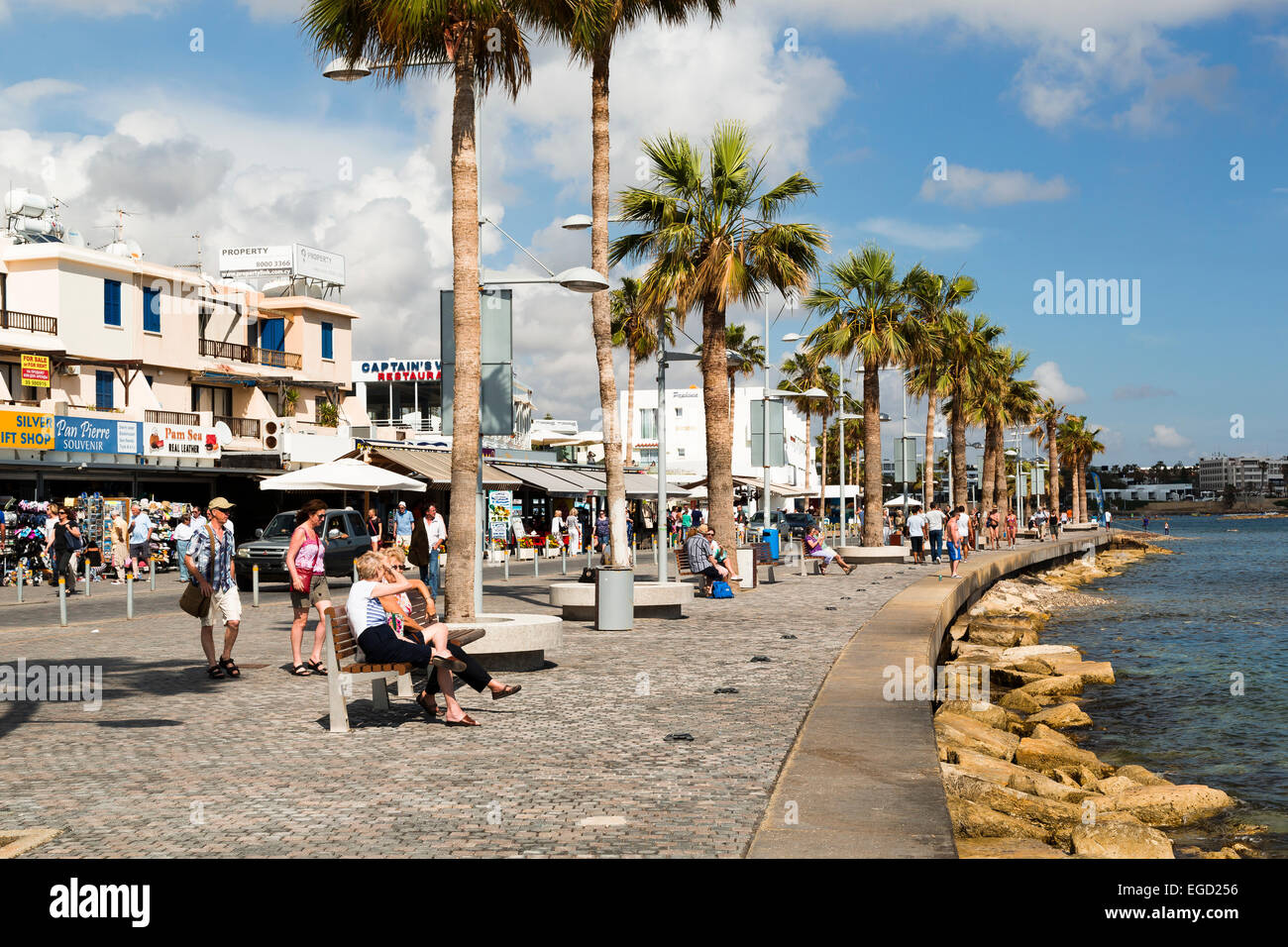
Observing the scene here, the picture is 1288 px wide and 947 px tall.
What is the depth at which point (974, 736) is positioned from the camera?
11.7 m

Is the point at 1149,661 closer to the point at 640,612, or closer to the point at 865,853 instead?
the point at 640,612

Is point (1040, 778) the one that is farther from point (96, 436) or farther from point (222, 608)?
point (96, 436)

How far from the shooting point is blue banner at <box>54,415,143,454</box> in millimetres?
31181

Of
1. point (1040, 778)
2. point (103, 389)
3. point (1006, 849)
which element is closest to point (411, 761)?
point (1006, 849)

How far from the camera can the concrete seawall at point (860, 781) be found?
219 inches

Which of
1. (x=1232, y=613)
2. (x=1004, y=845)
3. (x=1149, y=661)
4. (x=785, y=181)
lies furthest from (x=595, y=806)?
(x=1232, y=613)

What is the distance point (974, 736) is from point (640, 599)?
287 inches

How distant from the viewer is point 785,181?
2464 centimetres

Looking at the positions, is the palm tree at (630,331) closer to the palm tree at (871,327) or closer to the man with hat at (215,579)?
the palm tree at (871,327)

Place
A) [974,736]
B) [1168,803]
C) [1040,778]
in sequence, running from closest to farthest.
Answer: [1168,803]
[1040,778]
[974,736]

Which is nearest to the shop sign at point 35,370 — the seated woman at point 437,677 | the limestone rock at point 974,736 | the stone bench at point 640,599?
the stone bench at point 640,599

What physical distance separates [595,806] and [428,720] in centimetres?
329

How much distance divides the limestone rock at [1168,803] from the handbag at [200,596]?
8.49 metres

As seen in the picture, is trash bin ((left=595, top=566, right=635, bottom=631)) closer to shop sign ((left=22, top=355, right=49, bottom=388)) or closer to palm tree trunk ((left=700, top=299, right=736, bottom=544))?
palm tree trunk ((left=700, top=299, right=736, bottom=544))
